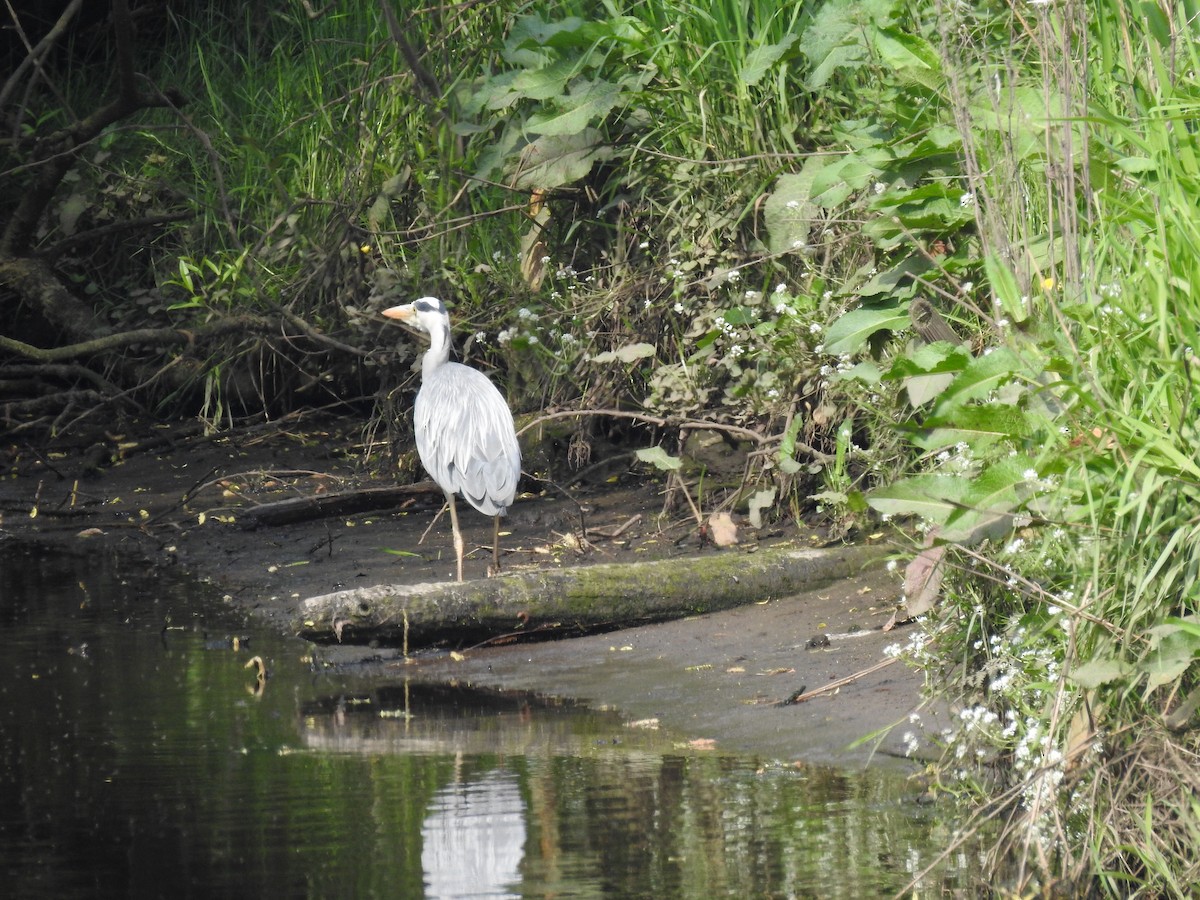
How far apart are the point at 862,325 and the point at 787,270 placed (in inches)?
111

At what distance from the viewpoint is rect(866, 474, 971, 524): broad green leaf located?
336 cm

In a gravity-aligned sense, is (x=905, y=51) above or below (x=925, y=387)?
above

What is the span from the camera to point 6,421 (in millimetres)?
10688

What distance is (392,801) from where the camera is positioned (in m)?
4.32

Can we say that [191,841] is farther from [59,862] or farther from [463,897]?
[463,897]

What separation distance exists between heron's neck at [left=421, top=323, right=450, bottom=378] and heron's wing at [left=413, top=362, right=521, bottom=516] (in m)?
0.49

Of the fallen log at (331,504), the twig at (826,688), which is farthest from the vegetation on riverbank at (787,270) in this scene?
the fallen log at (331,504)

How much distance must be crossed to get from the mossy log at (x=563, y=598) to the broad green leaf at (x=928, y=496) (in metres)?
2.62

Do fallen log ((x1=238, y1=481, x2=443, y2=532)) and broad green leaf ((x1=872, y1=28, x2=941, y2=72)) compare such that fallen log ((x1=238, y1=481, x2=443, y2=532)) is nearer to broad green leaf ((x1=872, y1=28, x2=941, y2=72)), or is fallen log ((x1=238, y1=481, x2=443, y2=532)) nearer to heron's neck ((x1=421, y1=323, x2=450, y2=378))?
heron's neck ((x1=421, y1=323, x2=450, y2=378))

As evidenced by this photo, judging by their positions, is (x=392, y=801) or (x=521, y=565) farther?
(x=521, y=565)

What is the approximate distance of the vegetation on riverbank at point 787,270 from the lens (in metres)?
3.23

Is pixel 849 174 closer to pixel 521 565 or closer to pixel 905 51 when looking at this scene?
pixel 905 51

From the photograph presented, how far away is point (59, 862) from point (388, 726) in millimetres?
1442

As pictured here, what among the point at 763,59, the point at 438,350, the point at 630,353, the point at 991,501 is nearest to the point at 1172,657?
the point at 991,501
